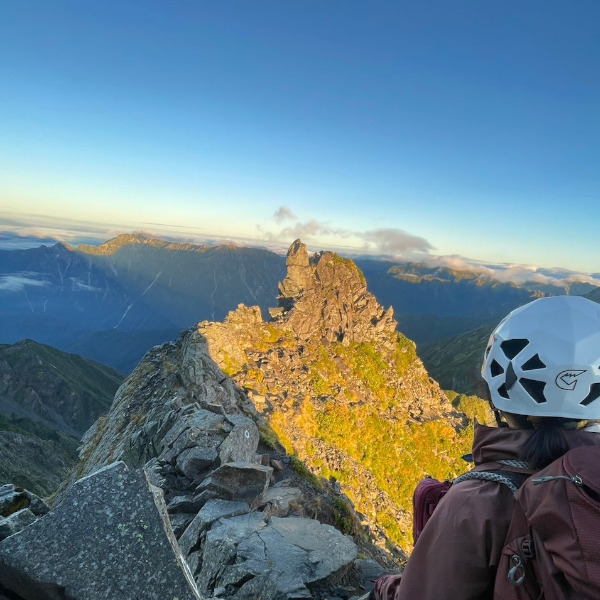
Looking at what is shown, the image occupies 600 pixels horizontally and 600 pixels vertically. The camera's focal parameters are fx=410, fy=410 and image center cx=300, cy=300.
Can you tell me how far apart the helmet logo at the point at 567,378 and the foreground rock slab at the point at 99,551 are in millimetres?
5945

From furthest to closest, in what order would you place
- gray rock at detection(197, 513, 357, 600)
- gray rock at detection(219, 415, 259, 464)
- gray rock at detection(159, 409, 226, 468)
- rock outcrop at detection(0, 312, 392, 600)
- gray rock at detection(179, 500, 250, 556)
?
gray rock at detection(159, 409, 226, 468) → gray rock at detection(219, 415, 259, 464) → gray rock at detection(179, 500, 250, 556) → gray rock at detection(197, 513, 357, 600) → rock outcrop at detection(0, 312, 392, 600)

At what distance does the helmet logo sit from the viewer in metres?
4.34

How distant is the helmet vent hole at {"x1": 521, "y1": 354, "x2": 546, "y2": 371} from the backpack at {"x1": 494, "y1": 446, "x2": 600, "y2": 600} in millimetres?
1282

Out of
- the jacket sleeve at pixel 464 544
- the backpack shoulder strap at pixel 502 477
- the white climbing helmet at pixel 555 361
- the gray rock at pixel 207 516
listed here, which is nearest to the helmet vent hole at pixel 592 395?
the white climbing helmet at pixel 555 361

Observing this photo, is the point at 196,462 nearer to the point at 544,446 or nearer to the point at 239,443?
the point at 239,443

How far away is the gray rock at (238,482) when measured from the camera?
14.0 metres

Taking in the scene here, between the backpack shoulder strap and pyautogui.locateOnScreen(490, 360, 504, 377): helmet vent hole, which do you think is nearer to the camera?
the backpack shoulder strap

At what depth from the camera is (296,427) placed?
10419 centimetres

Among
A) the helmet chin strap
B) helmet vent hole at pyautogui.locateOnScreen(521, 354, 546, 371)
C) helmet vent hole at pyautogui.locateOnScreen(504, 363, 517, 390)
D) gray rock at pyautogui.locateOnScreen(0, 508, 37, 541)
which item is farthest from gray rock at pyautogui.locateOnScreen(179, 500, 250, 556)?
helmet vent hole at pyautogui.locateOnScreen(521, 354, 546, 371)

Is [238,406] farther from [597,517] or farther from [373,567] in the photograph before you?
[597,517]

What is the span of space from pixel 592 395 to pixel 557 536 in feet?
5.83

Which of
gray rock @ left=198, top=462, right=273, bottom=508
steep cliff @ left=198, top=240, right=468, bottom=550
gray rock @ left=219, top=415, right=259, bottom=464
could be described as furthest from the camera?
steep cliff @ left=198, top=240, right=468, bottom=550

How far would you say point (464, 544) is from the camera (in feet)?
11.8

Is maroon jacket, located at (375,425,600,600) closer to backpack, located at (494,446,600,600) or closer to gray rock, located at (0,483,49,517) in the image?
backpack, located at (494,446,600,600)
